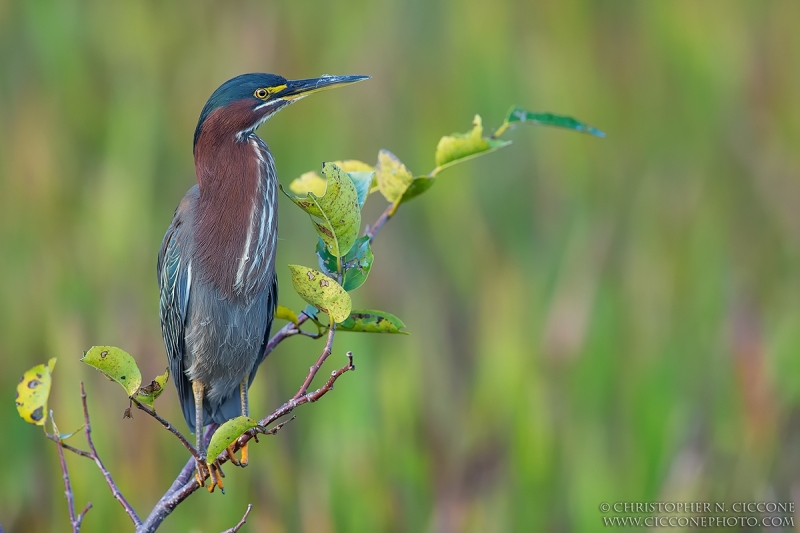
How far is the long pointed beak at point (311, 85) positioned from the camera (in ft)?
6.70

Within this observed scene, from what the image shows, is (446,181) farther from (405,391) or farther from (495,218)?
(405,391)

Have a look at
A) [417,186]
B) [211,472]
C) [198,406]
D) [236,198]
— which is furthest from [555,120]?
[198,406]

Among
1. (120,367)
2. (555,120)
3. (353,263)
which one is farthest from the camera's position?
(555,120)

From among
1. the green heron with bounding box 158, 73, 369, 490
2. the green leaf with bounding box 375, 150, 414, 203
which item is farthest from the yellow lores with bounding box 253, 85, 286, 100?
the green leaf with bounding box 375, 150, 414, 203

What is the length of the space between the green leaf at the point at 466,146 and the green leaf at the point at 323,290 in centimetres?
37

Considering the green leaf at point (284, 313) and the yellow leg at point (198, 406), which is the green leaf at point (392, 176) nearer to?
the green leaf at point (284, 313)

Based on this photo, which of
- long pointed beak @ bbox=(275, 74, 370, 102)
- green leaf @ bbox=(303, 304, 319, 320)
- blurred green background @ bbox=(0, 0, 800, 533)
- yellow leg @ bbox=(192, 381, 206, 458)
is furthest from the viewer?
blurred green background @ bbox=(0, 0, 800, 533)

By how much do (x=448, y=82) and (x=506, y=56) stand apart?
0.96ft

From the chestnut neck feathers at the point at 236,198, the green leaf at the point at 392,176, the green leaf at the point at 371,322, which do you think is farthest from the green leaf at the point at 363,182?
the chestnut neck feathers at the point at 236,198

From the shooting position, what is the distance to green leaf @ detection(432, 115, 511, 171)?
5.96 feet

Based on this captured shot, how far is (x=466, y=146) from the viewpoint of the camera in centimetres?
183

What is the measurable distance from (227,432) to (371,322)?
325 mm

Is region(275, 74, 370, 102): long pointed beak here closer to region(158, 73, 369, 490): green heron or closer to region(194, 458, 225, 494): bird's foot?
region(158, 73, 369, 490): green heron

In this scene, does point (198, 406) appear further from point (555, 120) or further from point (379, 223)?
point (555, 120)
